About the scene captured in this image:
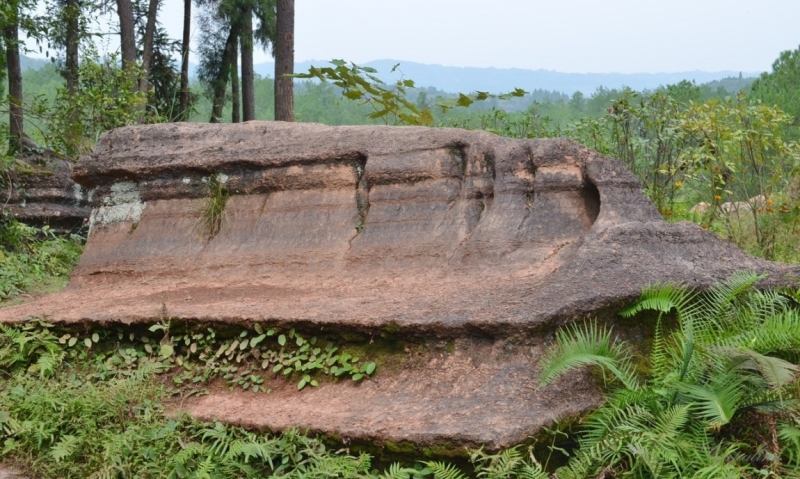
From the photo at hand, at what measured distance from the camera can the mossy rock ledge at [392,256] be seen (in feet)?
14.8

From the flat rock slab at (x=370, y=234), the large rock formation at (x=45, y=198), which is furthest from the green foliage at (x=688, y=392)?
the large rock formation at (x=45, y=198)

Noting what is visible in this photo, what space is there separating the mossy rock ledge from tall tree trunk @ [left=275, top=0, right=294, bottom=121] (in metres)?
3.78

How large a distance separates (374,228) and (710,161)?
392cm

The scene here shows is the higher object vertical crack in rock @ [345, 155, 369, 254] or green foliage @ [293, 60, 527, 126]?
green foliage @ [293, 60, 527, 126]

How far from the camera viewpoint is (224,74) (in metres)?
17.2

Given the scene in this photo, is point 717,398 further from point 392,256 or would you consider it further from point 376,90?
point 376,90

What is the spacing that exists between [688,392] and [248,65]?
13.9 m

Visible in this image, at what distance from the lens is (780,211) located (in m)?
7.93

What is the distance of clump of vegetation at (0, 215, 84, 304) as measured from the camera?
733cm

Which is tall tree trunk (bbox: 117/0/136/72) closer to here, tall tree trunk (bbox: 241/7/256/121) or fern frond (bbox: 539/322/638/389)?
tall tree trunk (bbox: 241/7/256/121)

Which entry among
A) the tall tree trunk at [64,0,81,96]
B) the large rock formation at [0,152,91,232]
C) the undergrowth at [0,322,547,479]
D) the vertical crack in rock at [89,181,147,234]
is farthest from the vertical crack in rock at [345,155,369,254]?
the tall tree trunk at [64,0,81,96]

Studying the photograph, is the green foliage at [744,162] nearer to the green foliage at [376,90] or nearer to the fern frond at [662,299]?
the green foliage at [376,90]

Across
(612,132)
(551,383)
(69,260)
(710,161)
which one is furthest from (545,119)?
(551,383)

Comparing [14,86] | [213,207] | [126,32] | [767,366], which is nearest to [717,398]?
[767,366]
